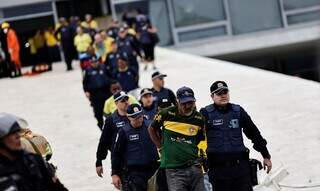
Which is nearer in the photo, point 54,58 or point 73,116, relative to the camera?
point 73,116

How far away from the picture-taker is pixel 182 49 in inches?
1113

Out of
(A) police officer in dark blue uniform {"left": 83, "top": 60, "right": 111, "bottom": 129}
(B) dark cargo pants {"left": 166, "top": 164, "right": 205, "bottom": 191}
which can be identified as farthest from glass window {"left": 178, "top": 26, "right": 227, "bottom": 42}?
(B) dark cargo pants {"left": 166, "top": 164, "right": 205, "bottom": 191}

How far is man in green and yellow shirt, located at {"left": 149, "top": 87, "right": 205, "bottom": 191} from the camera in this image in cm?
736

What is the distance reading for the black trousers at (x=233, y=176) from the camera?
7.43 meters

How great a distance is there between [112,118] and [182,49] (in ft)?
66.2

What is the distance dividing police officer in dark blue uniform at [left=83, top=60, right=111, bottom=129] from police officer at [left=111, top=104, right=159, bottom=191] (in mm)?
5513

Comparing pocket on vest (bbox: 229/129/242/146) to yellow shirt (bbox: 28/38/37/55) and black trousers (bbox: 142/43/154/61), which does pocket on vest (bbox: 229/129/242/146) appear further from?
yellow shirt (bbox: 28/38/37/55)

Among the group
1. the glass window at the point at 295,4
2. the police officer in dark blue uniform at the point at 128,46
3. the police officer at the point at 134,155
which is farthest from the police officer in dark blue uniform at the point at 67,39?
the police officer at the point at 134,155

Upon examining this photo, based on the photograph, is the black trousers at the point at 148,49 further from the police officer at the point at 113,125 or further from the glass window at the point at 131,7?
the police officer at the point at 113,125

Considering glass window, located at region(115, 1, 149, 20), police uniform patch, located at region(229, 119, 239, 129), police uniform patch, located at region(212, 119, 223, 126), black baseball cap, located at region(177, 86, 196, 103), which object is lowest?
police uniform patch, located at region(229, 119, 239, 129)

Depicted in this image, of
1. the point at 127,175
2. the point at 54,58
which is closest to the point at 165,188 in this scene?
the point at 127,175

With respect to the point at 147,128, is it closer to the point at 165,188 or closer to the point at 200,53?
the point at 165,188

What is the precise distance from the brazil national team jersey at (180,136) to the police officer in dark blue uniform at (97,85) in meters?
5.87

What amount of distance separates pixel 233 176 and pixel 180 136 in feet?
2.20
